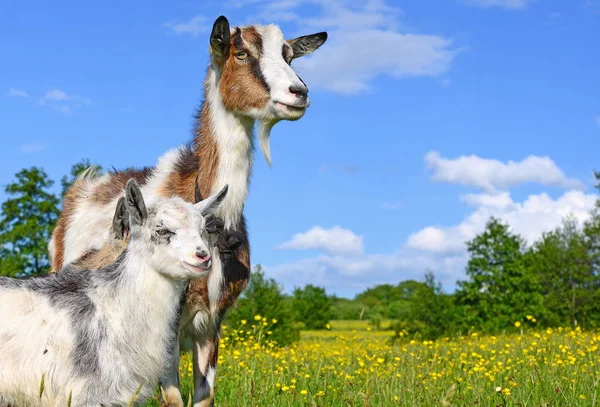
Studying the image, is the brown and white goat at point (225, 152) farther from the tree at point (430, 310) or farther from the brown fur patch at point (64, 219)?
the tree at point (430, 310)

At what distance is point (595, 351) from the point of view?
1067 cm

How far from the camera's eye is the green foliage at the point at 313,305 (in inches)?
2420

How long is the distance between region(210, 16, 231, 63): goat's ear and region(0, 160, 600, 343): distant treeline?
20640 mm

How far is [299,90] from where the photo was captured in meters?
6.55

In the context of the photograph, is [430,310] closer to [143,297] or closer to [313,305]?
[313,305]

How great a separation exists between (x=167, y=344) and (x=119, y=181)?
3063 mm

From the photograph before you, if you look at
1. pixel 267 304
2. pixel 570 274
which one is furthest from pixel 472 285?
pixel 267 304

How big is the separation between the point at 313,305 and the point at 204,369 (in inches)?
2226

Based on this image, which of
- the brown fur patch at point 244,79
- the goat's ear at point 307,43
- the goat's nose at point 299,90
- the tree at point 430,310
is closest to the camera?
the goat's nose at point 299,90

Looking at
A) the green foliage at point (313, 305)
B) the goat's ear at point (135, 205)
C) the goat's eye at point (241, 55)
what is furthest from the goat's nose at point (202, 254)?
the green foliage at point (313, 305)

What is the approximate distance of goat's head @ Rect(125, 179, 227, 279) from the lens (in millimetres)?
5297

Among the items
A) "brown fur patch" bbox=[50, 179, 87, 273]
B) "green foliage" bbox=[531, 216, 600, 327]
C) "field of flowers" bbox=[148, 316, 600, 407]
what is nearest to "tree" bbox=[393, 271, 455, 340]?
"green foliage" bbox=[531, 216, 600, 327]

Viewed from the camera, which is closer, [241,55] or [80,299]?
[80,299]

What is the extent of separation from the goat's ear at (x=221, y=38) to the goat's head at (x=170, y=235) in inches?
75.9
